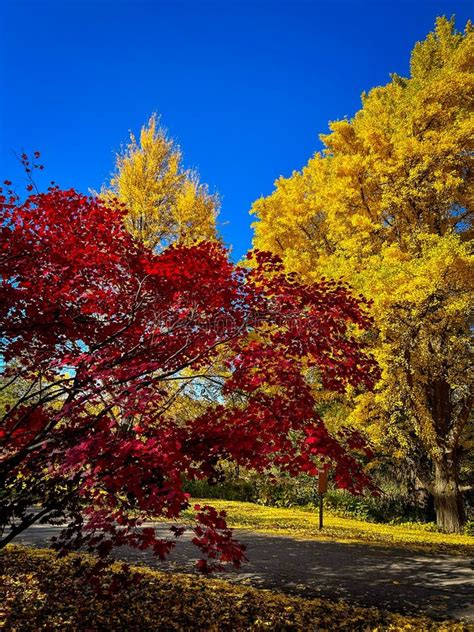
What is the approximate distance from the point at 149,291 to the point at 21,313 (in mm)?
1216

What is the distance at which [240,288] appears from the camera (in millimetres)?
4707

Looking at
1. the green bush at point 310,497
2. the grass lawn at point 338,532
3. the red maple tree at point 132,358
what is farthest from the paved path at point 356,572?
the green bush at point 310,497

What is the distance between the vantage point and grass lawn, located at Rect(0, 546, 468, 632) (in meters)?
3.78

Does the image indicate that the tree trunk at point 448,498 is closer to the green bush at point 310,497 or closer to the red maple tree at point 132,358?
the green bush at point 310,497

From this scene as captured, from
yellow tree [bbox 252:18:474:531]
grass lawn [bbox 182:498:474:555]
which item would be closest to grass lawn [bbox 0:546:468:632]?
grass lawn [bbox 182:498:474:555]

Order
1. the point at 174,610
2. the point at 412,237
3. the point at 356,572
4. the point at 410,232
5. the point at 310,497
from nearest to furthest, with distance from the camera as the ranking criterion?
the point at 174,610, the point at 356,572, the point at 412,237, the point at 410,232, the point at 310,497

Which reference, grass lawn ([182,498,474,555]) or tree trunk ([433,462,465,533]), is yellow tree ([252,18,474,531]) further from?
grass lawn ([182,498,474,555])

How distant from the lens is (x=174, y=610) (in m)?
4.12

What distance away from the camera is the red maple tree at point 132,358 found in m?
3.48

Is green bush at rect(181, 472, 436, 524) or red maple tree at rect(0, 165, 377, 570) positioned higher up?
red maple tree at rect(0, 165, 377, 570)

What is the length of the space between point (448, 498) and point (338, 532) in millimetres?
3115

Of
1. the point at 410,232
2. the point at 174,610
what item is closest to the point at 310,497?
the point at 410,232

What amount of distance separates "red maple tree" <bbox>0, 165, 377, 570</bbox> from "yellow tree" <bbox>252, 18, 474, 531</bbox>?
4323 mm

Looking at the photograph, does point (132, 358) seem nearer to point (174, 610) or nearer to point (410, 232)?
point (174, 610)
